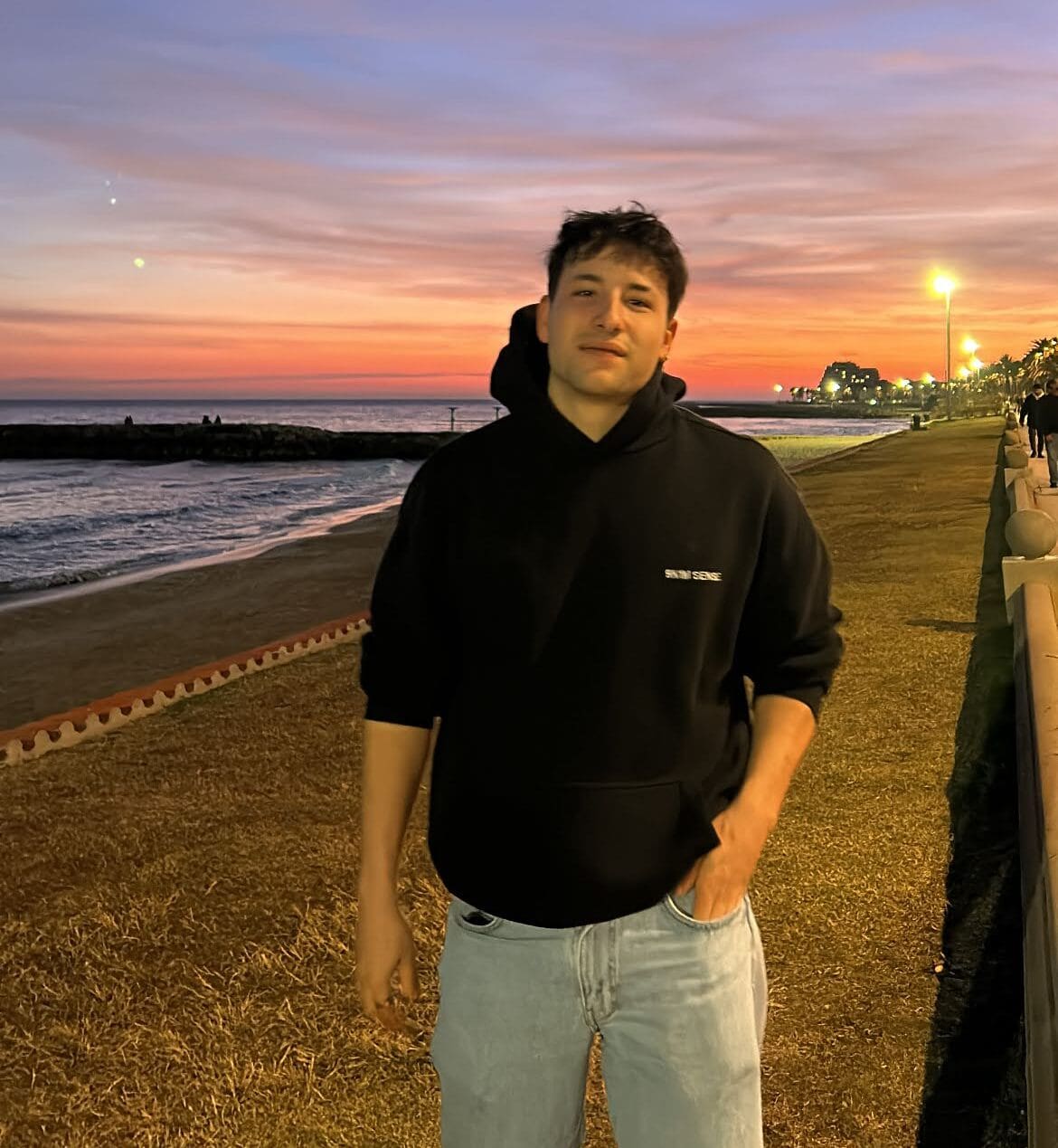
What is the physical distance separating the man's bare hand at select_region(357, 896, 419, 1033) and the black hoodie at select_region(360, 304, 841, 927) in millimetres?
161

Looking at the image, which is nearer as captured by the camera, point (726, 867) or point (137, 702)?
point (726, 867)

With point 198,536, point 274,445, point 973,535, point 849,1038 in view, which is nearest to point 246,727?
point 849,1038

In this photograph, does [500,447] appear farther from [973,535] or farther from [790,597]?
[973,535]

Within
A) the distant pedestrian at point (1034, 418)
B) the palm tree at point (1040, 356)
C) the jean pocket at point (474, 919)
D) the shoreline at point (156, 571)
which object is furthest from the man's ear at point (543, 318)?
the palm tree at point (1040, 356)

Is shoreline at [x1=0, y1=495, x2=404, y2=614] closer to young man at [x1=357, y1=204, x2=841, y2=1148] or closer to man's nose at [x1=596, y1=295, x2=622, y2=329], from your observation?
young man at [x1=357, y1=204, x2=841, y2=1148]

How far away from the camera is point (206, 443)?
88312mm

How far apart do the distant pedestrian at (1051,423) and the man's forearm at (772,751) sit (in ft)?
63.7

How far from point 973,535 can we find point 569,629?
14.3 meters

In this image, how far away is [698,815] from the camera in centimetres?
174

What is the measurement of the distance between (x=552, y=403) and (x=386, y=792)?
0.77m

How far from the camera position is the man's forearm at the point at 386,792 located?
1.84m

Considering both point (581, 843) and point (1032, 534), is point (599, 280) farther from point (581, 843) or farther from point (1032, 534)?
point (1032, 534)

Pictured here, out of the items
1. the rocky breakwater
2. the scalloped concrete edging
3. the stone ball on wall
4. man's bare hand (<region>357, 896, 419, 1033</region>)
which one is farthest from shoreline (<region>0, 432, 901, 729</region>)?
the rocky breakwater

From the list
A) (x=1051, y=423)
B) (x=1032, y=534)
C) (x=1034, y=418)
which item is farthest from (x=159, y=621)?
(x=1034, y=418)
